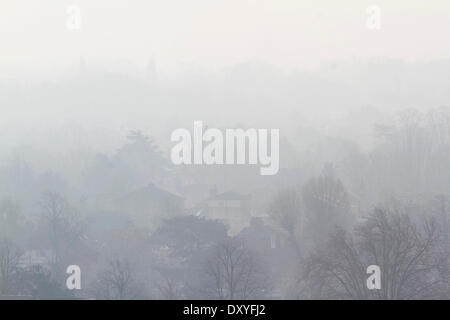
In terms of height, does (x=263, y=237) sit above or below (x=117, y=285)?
above

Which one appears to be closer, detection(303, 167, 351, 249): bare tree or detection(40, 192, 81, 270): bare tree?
detection(40, 192, 81, 270): bare tree

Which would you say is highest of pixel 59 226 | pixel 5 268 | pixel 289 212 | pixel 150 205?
pixel 150 205

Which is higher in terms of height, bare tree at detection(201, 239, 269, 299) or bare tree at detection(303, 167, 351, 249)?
bare tree at detection(303, 167, 351, 249)

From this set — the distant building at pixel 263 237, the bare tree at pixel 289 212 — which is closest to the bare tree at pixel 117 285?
the distant building at pixel 263 237

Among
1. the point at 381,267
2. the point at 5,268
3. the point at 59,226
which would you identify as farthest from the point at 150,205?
the point at 381,267

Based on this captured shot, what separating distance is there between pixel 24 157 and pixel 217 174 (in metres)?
5.88

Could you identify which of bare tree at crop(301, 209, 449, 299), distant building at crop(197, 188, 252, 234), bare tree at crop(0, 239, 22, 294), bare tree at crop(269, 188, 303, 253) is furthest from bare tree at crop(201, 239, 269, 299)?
distant building at crop(197, 188, 252, 234)

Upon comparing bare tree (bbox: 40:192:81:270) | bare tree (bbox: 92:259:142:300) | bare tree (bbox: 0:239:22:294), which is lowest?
bare tree (bbox: 92:259:142:300)

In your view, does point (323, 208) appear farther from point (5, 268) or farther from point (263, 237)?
point (5, 268)

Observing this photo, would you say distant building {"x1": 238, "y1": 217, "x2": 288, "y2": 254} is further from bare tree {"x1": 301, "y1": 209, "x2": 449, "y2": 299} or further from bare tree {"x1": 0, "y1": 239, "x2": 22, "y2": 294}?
bare tree {"x1": 0, "y1": 239, "x2": 22, "y2": 294}

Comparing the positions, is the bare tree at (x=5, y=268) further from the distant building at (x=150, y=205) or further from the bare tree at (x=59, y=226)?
the distant building at (x=150, y=205)
